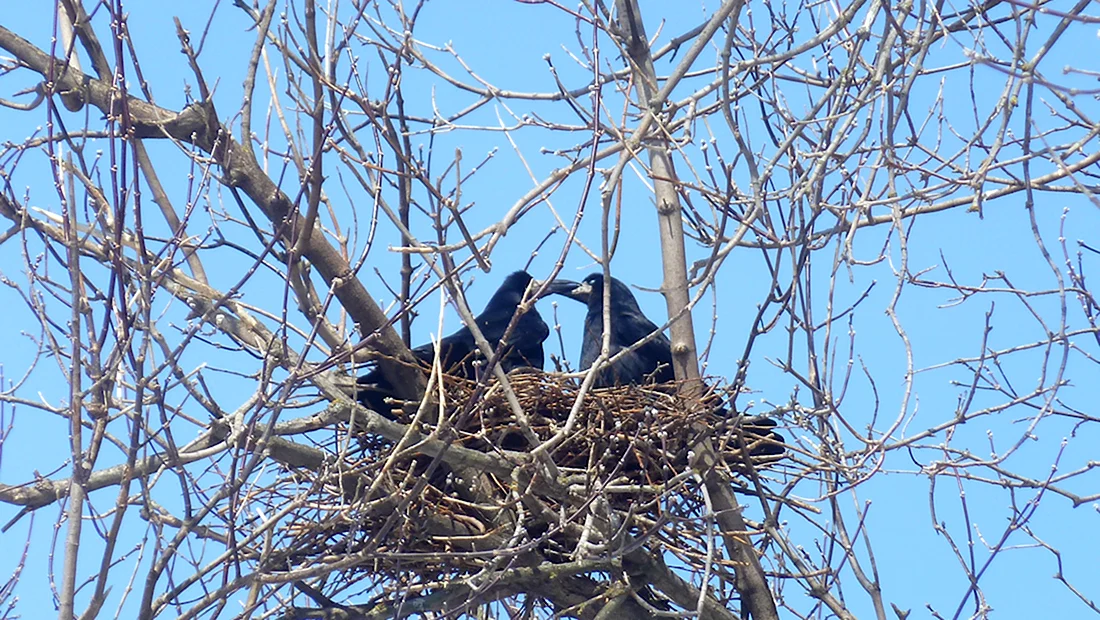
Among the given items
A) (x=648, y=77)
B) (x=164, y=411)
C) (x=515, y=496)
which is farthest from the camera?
(x=648, y=77)

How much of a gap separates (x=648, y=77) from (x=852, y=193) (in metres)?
1.01

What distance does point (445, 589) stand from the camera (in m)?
4.69

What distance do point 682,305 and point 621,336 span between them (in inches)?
68.0

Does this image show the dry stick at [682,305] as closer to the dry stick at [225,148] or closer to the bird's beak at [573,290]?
the dry stick at [225,148]

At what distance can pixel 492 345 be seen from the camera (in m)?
6.62

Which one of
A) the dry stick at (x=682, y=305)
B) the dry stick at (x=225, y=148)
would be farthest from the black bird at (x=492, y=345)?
the dry stick at (x=682, y=305)

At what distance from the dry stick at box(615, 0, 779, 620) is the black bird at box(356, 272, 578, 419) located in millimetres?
722

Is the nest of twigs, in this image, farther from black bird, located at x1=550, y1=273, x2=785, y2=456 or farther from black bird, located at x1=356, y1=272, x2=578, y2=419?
black bird, located at x1=550, y1=273, x2=785, y2=456

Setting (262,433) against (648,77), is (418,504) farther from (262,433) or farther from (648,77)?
(648,77)

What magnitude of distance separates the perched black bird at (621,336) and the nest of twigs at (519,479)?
99 cm

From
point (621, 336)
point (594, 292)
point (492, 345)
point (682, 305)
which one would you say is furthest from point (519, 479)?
point (594, 292)

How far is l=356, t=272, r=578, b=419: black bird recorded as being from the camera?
16.6ft

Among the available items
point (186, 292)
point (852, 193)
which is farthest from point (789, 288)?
point (186, 292)

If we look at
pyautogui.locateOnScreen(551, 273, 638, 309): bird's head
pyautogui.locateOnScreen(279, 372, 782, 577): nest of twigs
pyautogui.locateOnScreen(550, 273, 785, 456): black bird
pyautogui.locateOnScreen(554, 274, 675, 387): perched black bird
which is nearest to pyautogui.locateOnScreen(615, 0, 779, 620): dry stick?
pyautogui.locateOnScreen(279, 372, 782, 577): nest of twigs
